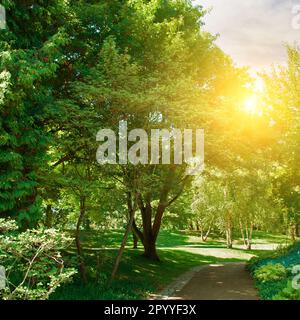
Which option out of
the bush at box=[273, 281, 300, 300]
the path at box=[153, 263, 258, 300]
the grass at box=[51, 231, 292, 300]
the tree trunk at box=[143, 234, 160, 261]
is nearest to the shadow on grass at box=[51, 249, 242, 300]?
the grass at box=[51, 231, 292, 300]

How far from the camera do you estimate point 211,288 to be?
1431 cm

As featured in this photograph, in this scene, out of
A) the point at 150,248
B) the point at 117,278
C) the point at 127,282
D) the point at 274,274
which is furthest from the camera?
the point at 150,248

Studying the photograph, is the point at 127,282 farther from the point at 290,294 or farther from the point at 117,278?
the point at 290,294

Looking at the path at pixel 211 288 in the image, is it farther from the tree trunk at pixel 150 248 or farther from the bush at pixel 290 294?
the tree trunk at pixel 150 248

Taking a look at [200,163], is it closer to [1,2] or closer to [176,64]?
[176,64]

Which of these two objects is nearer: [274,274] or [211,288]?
[274,274]

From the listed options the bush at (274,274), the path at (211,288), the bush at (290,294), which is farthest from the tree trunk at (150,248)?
the bush at (290,294)

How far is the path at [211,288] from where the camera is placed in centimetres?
1246

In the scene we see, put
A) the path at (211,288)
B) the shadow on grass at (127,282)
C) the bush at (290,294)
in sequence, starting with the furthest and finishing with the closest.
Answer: the path at (211,288)
the shadow on grass at (127,282)
the bush at (290,294)

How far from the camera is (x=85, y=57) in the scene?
13.1 m

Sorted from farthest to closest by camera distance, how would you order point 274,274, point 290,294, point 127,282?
point 127,282
point 274,274
point 290,294

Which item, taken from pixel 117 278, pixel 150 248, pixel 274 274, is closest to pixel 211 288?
pixel 274 274

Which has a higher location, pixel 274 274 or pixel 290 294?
pixel 290 294

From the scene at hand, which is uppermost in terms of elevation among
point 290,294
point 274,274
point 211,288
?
point 290,294
